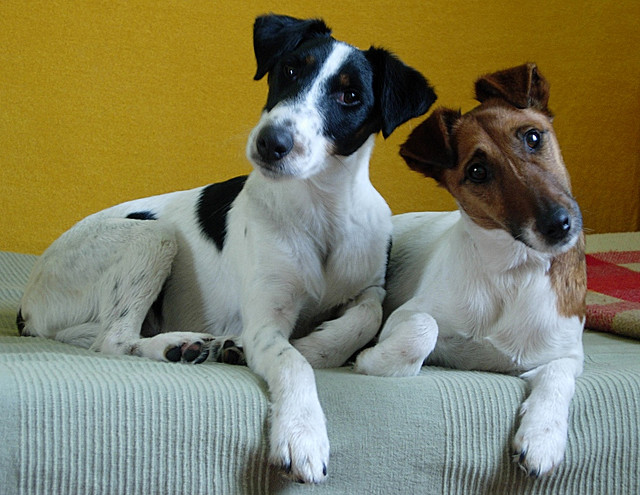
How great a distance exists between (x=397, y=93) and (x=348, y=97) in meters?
0.13

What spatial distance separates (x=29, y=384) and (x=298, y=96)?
0.89 meters

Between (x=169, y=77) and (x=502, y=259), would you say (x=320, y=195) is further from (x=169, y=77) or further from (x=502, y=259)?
(x=169, y=77)

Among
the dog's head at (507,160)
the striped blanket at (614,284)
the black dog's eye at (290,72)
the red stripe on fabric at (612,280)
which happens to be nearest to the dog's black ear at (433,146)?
the dog's head at (507,160)

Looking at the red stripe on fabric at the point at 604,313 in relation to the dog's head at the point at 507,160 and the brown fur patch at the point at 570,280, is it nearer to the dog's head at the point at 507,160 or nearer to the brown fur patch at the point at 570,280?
the brown fur patch at the point at 570,280

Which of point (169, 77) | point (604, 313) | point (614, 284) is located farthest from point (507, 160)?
point (169, 77)

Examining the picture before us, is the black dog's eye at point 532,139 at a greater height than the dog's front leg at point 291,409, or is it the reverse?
the black dog's eye at point 532,139

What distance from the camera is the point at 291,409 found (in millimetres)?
1397

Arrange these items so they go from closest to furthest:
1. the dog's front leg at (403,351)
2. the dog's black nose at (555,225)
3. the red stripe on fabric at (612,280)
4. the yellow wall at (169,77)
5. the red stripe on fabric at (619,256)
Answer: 1. the dog's black nose at (555,225)
2. the dog's front leg at (403,351)
3. the red stripe on fabric at (612,280)
4. the red stripe on fabric at (619,256)
5. the yellow wall at (169,77)

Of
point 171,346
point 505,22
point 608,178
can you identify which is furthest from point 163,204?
point 608,178

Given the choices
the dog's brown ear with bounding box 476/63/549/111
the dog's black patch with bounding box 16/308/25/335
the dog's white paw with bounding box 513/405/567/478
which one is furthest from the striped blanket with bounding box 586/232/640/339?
the dog's black patch with bounding box 16/308/25/335

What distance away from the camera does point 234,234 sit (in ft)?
6.84

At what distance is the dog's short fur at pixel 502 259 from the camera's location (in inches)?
62.7

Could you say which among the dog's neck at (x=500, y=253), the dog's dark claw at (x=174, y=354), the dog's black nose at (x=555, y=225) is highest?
the dog's black nose at (x=555, y=225)

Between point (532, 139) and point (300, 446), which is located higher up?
point (532, 139)
